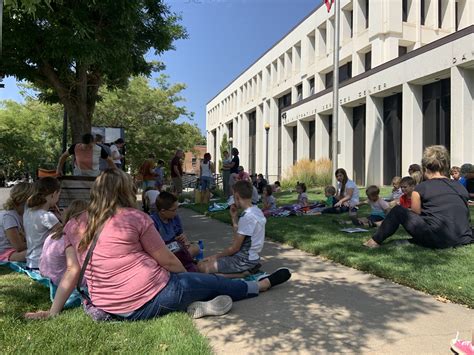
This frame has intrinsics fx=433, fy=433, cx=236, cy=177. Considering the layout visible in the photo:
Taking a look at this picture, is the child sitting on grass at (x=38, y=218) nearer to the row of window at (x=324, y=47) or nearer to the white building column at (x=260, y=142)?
the row of window at (x=324, y=47)

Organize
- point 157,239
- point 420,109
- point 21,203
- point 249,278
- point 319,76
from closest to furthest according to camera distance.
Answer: point 157,239 → point 249,278 → point 21,203 → point 420,109 → point 319,76

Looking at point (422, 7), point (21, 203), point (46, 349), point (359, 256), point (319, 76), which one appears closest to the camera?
point (46, 349)

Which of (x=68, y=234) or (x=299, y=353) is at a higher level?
(x=68, y=234)

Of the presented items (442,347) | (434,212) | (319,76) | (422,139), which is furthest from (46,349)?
(319,76)

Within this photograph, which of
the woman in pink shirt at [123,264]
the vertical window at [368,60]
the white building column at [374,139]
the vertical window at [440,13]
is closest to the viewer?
the woman in pink shirt at [123,264]

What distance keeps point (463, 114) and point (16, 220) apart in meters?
15.5

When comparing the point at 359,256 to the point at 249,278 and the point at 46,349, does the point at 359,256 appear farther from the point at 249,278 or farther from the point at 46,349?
the point at 46,349

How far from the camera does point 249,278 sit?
4.77 meters

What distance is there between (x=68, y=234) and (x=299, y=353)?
6.70 ft

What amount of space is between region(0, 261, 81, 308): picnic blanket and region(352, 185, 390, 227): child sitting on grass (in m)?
5.90

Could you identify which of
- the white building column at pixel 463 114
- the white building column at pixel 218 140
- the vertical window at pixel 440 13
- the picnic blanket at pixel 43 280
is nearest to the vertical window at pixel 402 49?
the vertical window at pixel 440 13

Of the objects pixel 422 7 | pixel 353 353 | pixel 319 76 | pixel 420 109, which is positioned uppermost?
pixel 422 7

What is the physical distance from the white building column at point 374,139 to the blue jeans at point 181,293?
19.6m

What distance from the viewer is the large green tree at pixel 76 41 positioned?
8391mm
